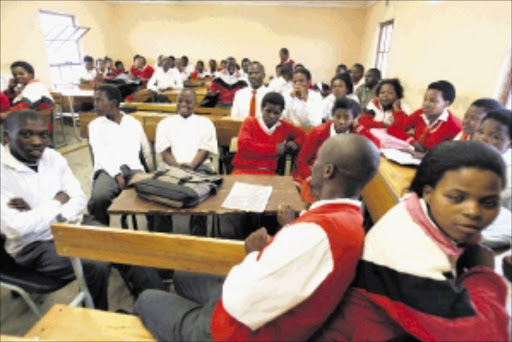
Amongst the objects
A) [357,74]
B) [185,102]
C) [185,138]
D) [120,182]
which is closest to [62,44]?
[185,102]

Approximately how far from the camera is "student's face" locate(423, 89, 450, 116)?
2.69 m

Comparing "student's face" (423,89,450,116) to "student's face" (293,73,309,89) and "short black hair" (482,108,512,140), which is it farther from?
"student's face" (293,73,309,89)

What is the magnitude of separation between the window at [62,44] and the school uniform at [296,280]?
8967 millimetres

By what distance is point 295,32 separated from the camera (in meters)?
10.1

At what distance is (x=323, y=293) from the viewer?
30.2 inches

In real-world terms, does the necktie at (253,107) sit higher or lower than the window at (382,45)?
lower

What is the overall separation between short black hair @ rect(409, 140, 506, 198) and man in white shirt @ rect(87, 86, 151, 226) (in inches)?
85.4

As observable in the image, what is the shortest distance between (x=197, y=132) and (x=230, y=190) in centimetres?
116

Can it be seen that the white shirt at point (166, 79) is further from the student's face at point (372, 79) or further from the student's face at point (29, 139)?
the student's face at point (29, 139)

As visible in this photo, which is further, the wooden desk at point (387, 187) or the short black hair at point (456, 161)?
the wooden desk at point (387, 187)

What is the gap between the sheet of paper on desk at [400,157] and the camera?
2.23 m

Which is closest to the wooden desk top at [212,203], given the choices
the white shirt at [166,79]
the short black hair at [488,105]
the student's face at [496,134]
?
the student's face at [496,134]

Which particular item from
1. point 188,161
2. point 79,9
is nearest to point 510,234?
point 188,161

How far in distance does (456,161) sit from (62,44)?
10051 mm
